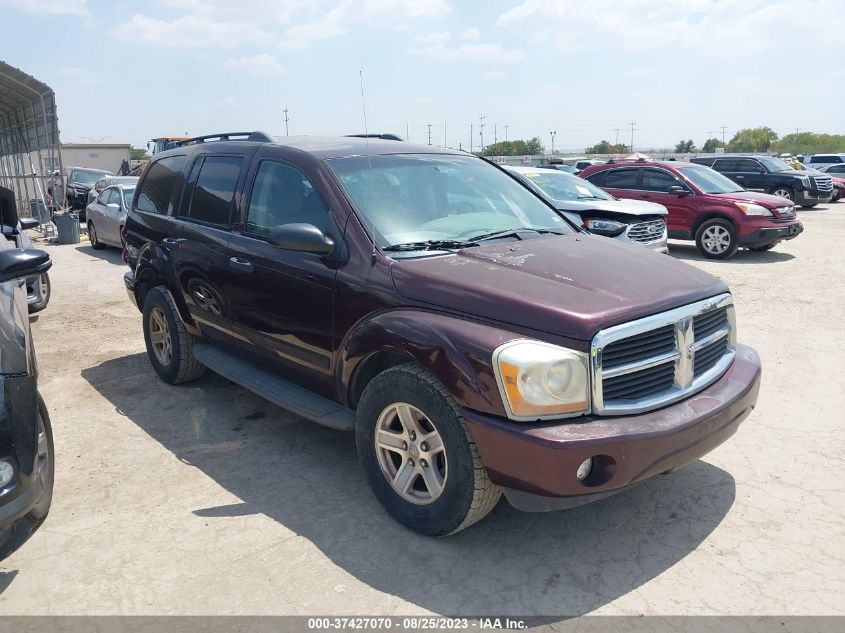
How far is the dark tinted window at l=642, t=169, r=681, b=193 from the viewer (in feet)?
42.5

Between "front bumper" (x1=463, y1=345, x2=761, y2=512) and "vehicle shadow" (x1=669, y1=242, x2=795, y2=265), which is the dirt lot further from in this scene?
"vehicle shadow" (x1=669, y1=242, x2=795, y2=265)

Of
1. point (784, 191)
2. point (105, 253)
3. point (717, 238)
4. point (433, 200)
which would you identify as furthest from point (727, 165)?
point (433, 200)

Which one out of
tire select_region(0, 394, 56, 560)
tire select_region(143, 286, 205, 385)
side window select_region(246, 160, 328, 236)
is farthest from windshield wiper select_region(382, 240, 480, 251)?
tire select_region(143, 286, 205, 385)

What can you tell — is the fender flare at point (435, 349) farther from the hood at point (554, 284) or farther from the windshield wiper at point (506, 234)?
the windshield wiper at point (506, 234)

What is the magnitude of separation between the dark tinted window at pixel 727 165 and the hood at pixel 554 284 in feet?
63.5

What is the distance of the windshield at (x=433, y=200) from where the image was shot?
3.82 metres

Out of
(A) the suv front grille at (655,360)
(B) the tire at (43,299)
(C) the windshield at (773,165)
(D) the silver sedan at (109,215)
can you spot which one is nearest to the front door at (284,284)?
(A) the suv front grille at (655,360)

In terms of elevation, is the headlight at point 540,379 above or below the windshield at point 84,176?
below

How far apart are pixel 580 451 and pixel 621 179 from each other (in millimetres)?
11662

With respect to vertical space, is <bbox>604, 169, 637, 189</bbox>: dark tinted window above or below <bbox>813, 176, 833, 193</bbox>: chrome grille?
above

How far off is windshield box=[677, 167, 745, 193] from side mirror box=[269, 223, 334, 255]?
10.8 m

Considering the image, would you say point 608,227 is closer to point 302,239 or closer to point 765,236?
point 302,239

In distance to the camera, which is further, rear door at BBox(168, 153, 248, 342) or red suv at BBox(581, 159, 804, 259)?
red suv at BBox(581, 159, 804, 259)

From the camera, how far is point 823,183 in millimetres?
21719
